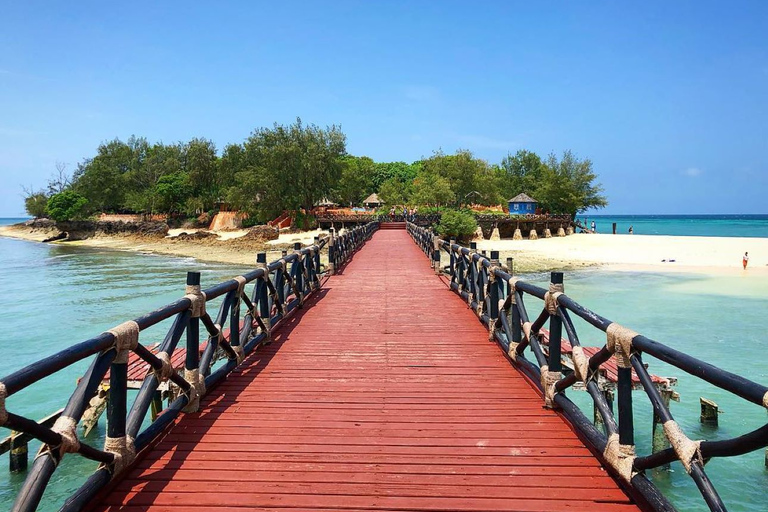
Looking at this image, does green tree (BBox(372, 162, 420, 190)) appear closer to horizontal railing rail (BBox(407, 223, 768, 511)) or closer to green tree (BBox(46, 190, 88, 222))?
green tree (BBox(46, 190, 88, 222))

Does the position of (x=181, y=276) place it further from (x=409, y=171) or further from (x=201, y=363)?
(x=409, y=171)

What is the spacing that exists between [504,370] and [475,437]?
1.80m

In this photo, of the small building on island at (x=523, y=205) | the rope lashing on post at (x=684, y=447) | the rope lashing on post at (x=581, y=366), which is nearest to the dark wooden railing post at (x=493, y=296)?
the rope lashing on post at (x=581, y=366)

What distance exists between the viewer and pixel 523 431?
3.91 m

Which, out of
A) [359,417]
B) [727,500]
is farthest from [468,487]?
[727,500]

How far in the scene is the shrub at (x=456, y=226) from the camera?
129ft

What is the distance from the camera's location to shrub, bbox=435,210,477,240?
3922cm

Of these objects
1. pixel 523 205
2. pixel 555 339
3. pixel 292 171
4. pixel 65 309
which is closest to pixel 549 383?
pixel 555 339

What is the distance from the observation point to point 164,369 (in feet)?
12.1

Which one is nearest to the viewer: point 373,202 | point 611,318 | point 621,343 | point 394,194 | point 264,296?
point 621,343

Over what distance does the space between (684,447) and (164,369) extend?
3339 millimetres

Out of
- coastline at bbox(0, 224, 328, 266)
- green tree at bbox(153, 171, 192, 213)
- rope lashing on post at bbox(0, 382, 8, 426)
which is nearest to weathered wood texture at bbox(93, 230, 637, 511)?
rope lashing on post at bbox(0, 382, 8, 426)

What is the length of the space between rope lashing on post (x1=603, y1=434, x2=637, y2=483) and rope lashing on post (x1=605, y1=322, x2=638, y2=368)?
1.63ft

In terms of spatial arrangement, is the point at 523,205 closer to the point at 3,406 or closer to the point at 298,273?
the point at 298,273
